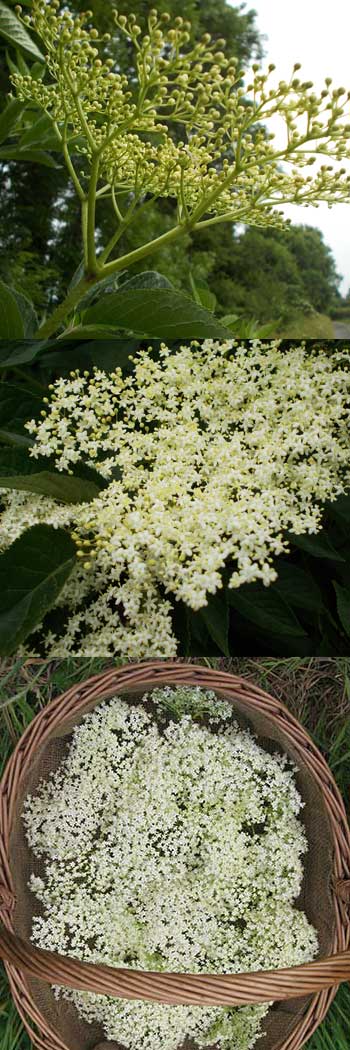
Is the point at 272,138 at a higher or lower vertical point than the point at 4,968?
higher

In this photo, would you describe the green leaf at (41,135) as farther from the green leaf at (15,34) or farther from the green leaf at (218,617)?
the green leaf at (218,617)

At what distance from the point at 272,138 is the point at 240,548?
0.36m

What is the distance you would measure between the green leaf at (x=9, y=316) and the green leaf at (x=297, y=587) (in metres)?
0.33

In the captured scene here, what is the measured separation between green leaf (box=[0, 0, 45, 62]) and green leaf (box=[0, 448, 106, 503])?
357mm

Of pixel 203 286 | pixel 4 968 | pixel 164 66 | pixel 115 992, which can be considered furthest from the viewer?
pixel 4 968

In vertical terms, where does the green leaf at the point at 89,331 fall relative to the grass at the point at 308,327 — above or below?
below

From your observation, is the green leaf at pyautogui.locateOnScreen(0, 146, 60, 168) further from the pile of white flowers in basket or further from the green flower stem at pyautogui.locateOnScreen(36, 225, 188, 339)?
the pile of white flowers in basket

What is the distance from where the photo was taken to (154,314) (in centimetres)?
68

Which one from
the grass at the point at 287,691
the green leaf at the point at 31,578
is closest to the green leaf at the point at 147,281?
the green leaf at the point at 31,578

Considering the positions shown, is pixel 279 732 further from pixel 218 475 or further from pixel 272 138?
pixel 272 138

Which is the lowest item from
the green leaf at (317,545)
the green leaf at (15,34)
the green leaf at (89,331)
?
the green leaf at (317,545)

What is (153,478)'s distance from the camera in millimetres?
829

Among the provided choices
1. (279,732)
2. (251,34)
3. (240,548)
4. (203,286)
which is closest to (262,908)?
(279,732)

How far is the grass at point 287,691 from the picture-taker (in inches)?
41.9
